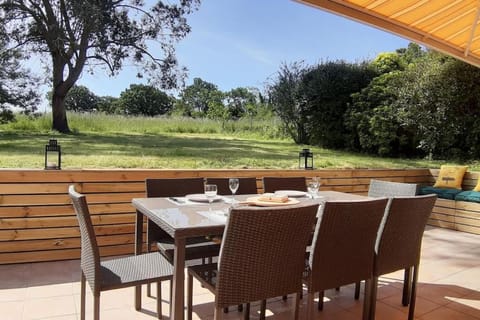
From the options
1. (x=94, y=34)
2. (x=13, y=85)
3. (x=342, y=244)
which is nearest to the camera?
(x=342, y=244)

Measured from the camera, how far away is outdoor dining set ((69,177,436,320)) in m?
1.69

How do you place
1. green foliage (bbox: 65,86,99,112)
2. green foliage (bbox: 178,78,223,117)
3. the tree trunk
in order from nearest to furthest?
1. the tree trunk
2. green foliage (bbox: 65,86,99,112)
3. green foliage (bbox: 178,78,223,117)

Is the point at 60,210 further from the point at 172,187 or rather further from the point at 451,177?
the point at 451,177

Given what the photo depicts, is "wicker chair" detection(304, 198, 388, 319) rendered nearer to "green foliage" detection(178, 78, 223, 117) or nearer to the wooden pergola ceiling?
the wooden pergola ceiling

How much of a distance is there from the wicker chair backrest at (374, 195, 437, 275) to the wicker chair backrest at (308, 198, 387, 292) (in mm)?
112

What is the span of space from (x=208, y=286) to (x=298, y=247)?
1.67ft

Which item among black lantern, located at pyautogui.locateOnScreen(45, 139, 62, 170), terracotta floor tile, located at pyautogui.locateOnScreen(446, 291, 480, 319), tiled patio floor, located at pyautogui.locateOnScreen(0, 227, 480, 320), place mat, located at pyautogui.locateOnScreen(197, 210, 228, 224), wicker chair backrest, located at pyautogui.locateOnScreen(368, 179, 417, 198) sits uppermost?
black lantern, located at pyautogui.locateOnScreen(45, 139, 62, 170)

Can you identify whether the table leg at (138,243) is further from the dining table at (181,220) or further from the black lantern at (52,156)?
the black lantern at (52,156)

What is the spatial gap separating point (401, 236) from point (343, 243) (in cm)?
53

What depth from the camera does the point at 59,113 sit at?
504cm

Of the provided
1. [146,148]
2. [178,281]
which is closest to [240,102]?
[146,148]

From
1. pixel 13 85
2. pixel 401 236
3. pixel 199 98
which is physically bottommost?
pixel 401 236

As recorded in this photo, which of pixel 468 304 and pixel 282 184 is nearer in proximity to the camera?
pixel 468 304

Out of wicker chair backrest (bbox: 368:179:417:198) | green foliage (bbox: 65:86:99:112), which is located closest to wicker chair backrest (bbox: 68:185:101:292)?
wicker chair backrest (bbox: 368:179:417:198)
